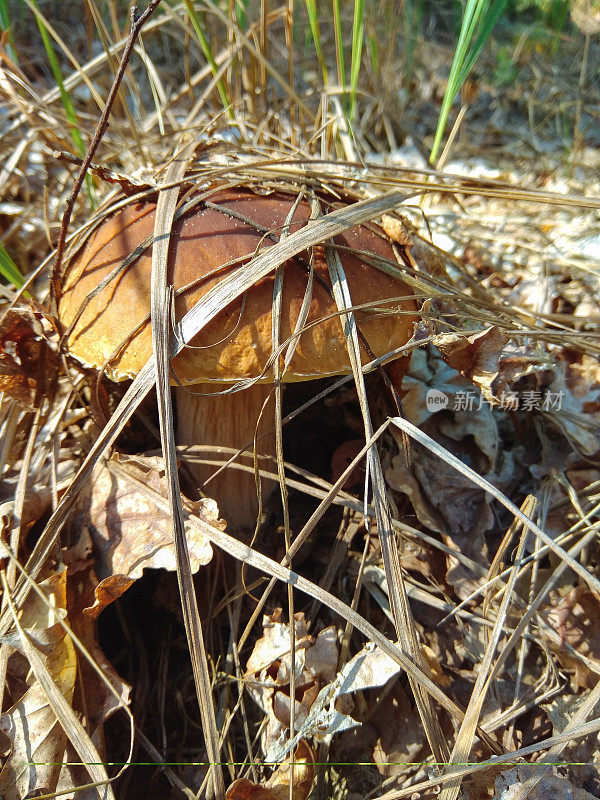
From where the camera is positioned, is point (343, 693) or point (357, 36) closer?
point (343, 693)

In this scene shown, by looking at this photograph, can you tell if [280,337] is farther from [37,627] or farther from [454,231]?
[454,231]

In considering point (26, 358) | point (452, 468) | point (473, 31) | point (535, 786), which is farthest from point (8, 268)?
point (535, 786)

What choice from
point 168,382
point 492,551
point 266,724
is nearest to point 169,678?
point 266,724

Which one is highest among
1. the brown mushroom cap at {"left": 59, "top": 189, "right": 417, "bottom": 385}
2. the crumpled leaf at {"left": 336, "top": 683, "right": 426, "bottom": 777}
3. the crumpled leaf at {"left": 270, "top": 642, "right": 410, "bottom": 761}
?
the brown mushroom cap at {"left": 59, "top": 189, "right": 417, "bottom": 385}

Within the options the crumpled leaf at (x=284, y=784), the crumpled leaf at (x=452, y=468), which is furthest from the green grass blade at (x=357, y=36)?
the crumpled leaf at (x=284, y=784)

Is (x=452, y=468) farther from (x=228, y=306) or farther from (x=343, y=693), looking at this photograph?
(x=228, y=306)

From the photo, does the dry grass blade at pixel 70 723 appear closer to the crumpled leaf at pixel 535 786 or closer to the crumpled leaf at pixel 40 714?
the crumpled leaf at pixel 40 714

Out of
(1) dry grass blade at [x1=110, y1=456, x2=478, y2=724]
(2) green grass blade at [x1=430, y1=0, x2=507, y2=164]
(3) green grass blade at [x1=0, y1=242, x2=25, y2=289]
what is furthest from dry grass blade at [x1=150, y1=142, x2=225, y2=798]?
(2) green grass blade at [x1=430, y1=0, x2=507, y2=164]

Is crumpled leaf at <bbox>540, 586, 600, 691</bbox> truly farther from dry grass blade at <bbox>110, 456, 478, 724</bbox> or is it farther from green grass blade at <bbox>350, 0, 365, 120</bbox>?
green grass blade at <bbox>350, 0, 365, 120</bbox>
